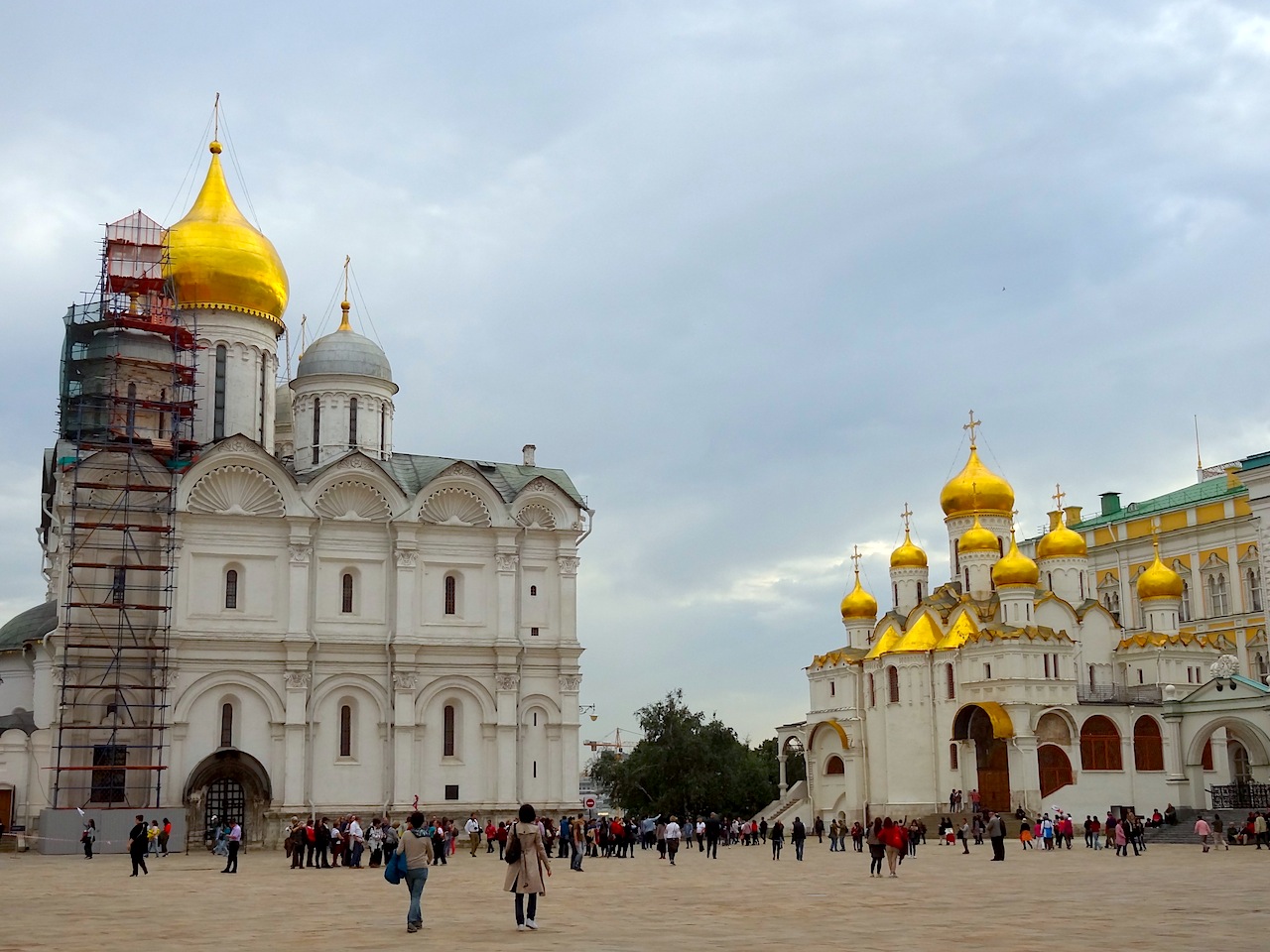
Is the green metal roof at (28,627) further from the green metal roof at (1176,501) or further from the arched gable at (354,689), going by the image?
the green metal roof at (1176,501)

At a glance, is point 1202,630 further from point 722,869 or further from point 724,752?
point 722,869

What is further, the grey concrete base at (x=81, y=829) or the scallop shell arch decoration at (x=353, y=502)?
the scallop shell arch decoration at (x=353, y=502)

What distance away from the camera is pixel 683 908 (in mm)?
15352

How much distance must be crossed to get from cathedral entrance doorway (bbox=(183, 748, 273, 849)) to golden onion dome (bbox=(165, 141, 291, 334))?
13.6 m

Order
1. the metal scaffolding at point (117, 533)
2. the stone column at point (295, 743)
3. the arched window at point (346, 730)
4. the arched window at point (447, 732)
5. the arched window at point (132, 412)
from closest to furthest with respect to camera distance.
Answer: the metal scaffolding at point (117, 533) → the stone column at point (295, 743) → the arched window at point (132, 412) → the arched window at point (346, 730) → the arched window at point (447, 732)

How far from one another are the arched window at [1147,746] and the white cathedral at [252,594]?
16.9 m

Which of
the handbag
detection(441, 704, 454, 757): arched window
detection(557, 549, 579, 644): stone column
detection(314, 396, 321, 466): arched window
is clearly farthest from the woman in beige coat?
detection(314, 396, 321, 466): arched window

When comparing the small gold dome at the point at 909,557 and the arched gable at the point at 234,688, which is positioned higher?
the small gold dome at the point at 909,557

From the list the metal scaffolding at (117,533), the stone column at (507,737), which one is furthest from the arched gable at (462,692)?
the metal scaffolding at (117,533)

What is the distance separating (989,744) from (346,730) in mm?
18787

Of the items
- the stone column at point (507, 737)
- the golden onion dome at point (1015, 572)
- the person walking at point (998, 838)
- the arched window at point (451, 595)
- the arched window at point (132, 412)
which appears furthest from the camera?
the golden onion dome at point (1015, 572)

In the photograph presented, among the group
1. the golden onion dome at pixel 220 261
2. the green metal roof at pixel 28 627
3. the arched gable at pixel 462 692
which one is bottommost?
the arched gable at pixel 462 692

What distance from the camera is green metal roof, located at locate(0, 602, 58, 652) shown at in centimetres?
3738

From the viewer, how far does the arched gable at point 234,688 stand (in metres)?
35.3
